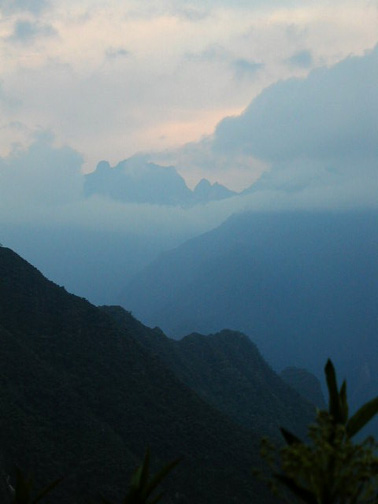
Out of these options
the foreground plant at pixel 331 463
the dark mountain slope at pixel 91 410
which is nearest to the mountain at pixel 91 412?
the dark mountain slope at pixel 91 410

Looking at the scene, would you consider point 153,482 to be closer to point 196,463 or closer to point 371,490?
point 371,490

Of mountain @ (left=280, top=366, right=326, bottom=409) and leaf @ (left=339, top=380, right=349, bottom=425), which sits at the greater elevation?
leaf @ (left=339, top=380, right=349, bottom=425)

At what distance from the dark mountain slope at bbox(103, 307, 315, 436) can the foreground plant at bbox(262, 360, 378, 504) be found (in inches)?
3347

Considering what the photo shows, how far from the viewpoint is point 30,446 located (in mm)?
46812

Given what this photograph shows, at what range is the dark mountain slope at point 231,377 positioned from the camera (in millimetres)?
100750

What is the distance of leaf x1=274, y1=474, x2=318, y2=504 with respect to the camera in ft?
26.3

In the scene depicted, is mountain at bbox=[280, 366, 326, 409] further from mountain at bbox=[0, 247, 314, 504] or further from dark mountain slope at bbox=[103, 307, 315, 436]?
mountain at bbox=[0, 247, 314, 504]

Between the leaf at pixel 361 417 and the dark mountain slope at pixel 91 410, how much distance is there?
133 feet

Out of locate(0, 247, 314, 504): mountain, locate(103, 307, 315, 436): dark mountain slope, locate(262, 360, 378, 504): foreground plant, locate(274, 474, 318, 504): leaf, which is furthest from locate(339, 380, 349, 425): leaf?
locate(103, 307, 315, 436): dark mountain slope

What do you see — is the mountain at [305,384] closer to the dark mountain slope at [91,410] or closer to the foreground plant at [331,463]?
the dark mountain slope at [91,410]

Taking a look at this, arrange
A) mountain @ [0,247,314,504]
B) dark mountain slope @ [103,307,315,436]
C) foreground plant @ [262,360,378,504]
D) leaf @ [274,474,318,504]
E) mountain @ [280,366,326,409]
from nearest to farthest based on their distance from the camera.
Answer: foreground plant @ [262,360,378,504] → leaf @ [274,474,318,504] → mountain @ [0,247,314,504] → dark mountain slope @ [103,307,315,436] → mountain @ [280,366,326,409]

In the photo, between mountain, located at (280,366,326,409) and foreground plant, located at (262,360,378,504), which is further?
mountain, located at (280,366,326,409)

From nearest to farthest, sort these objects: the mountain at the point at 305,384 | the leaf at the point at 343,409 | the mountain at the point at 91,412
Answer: the leaf at the point at 343,409
the mountain at the point at 91,412
the mountain at the point at 305,384

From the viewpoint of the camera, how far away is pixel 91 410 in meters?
59.0
